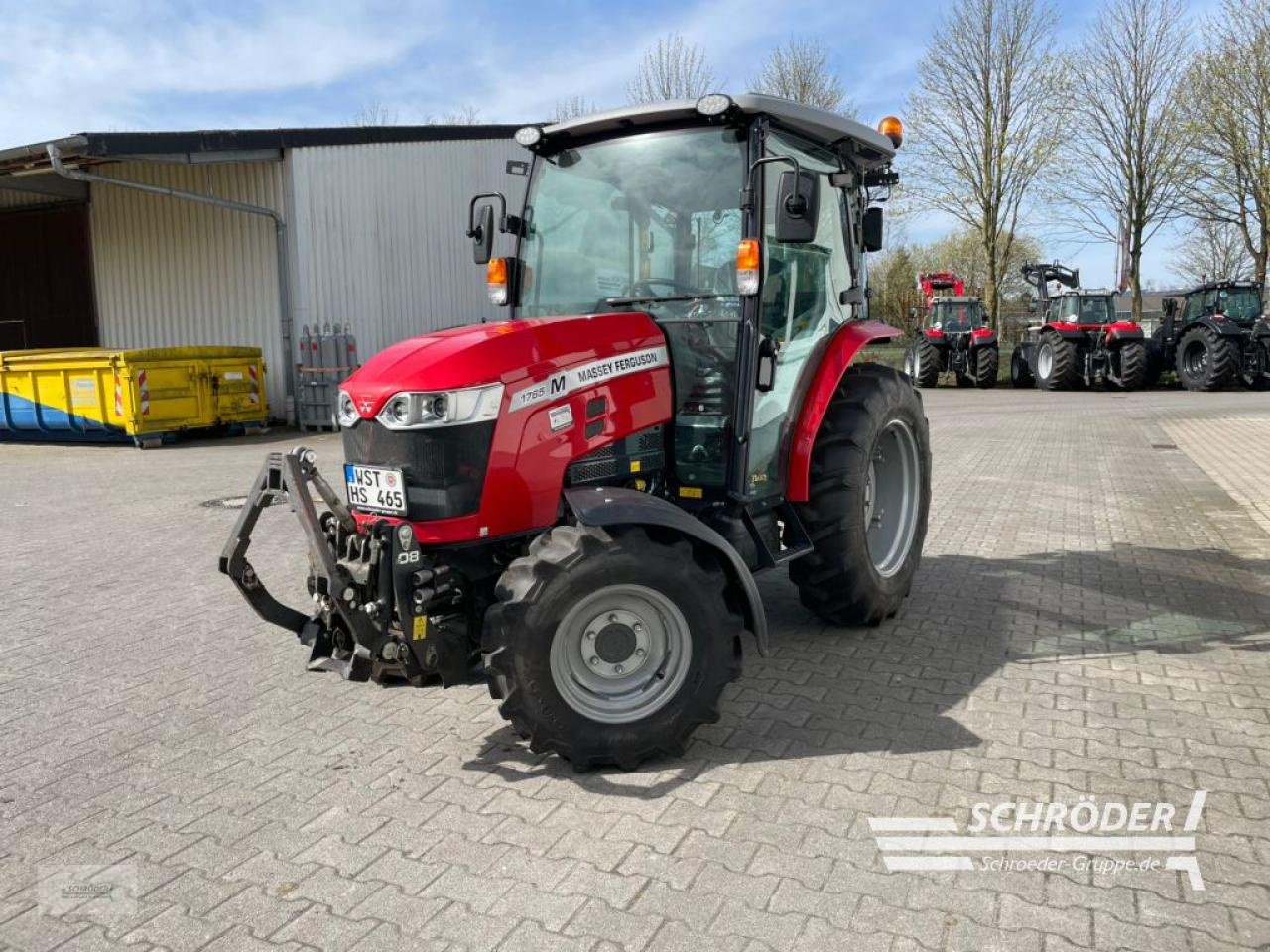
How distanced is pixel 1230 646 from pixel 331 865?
4286 mm

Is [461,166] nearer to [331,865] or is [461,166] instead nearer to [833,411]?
[833,411]

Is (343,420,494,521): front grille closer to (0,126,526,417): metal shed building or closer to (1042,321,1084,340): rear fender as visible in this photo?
(0,126,526,417): metal shed building

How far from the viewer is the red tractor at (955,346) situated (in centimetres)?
2442

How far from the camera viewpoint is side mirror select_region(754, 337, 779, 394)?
14.0ft

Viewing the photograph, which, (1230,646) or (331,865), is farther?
(1230,646)

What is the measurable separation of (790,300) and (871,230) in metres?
1.30

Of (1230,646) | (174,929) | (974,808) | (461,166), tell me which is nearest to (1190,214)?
(461,166)

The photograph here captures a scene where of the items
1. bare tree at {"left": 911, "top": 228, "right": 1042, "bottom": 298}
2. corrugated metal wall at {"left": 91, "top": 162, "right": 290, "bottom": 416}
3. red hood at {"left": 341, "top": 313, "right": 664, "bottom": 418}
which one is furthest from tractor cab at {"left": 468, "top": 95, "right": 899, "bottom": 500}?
bare tree at {"left": 911, "top": 228, "right": 1042, "bottom": 298}

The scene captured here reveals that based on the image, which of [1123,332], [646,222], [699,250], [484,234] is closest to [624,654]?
[699,250]

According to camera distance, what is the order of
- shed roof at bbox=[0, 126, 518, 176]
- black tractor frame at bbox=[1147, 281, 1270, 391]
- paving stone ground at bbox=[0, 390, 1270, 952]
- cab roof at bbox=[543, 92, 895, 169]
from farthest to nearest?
black tractor frame at bbox=[1147, 281, 1270, 391] → shed roof at bbox=[0, 126, 518, 176] → cab roof at bbox=[543, 92, 895, 169] → paving stone ground at bbox=[0, 390, 1270, 952]

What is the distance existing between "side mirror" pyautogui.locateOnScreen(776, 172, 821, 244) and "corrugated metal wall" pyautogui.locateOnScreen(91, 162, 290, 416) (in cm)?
1403

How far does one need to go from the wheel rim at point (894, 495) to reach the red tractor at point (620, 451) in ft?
0.96

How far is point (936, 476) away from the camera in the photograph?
1048cm

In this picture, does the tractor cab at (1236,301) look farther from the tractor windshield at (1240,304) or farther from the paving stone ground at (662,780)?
the paving stone ground at (662,780)
